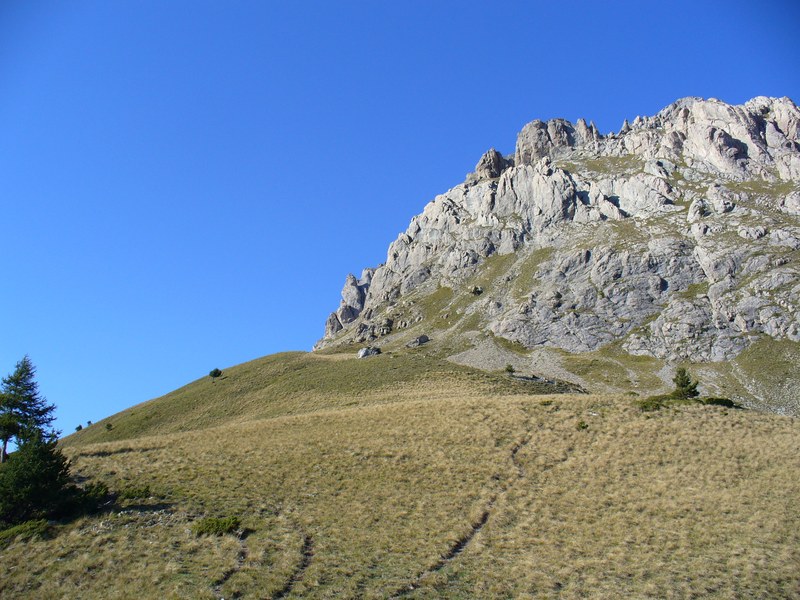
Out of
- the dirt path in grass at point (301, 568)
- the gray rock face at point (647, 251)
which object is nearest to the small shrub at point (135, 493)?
the dirt path in grass at point (301, 568)

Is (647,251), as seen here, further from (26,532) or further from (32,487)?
(26,532)

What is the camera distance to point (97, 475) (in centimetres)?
3456

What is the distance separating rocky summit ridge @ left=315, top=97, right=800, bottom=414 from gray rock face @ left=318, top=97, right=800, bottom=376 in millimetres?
411

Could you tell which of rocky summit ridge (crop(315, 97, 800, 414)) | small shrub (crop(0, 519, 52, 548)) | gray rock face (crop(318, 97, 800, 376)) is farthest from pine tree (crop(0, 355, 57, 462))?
gray rock face (crop(318, 97, 800, 376))

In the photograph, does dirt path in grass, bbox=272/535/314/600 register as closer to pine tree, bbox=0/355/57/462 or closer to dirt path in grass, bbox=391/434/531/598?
dirt path in grass, bbox=391/434/531/598

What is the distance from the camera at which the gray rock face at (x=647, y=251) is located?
119500 millimetres

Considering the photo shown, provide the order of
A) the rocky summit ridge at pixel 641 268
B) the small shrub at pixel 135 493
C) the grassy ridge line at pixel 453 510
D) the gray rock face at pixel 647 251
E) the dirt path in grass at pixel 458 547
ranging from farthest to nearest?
the gray rock face at pixel 647 251, the rocky summit ridge at pixel 641 268, the small shrub at pixel 135 493, the grassy ridge line at pixel 453 510, the dirt path in grass at pixel 458 547

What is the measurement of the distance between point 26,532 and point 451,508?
20.9 m

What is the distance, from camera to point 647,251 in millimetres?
141125

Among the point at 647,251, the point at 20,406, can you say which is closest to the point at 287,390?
the point at 20,406

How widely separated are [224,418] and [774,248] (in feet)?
419

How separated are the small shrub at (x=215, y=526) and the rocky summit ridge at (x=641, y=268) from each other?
8948 centimetres

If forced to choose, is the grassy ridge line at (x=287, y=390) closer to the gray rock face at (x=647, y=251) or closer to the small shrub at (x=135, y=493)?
the small shrub at (x=135, y=493)

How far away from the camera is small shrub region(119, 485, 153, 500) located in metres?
30.1
